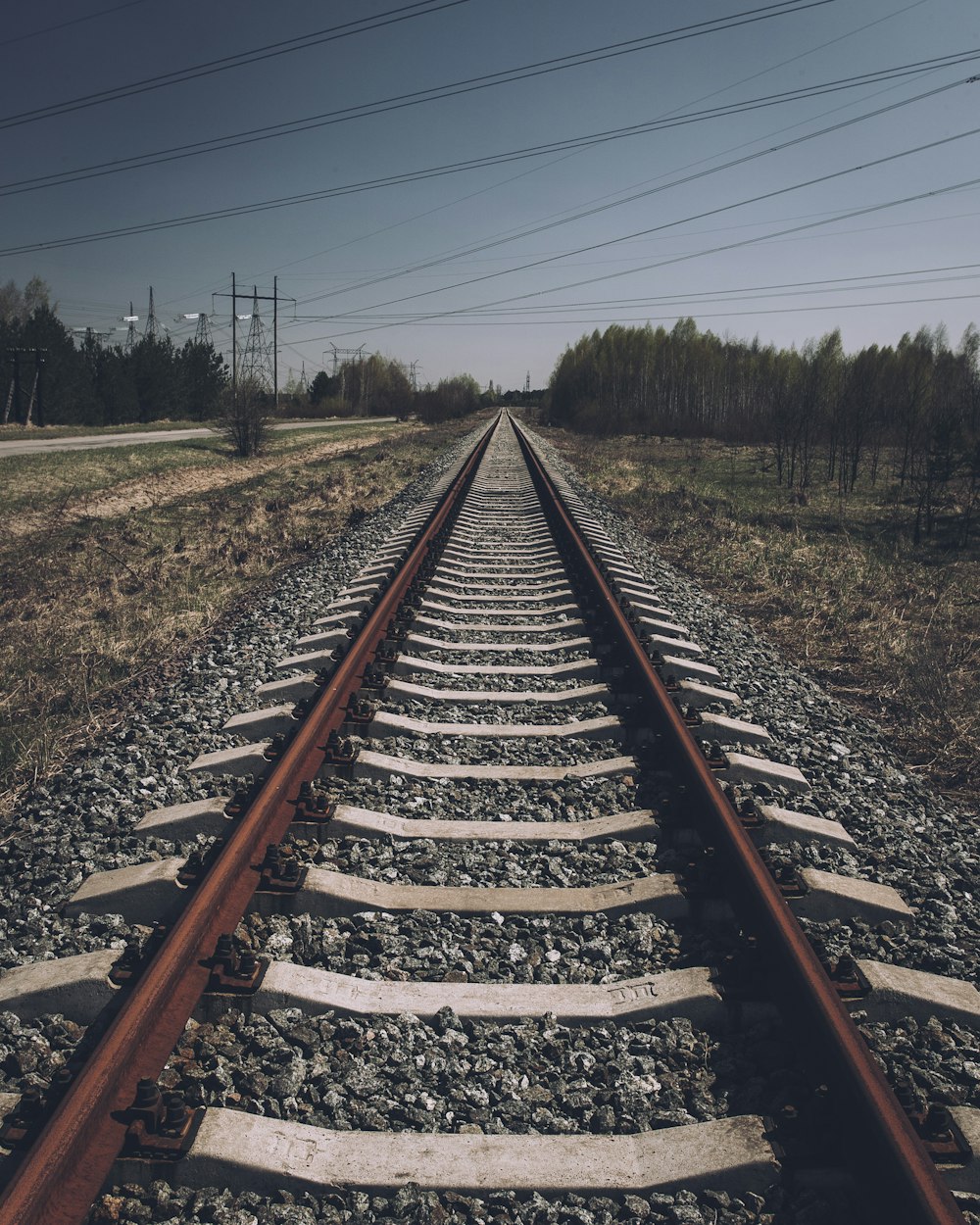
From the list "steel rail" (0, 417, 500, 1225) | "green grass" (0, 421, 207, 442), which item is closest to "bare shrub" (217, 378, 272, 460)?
"green grass" (0, 421, 207, 442)

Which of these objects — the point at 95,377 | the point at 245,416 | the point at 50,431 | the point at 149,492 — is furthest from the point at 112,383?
the point at 149,492

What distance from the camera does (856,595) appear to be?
8.03 metres

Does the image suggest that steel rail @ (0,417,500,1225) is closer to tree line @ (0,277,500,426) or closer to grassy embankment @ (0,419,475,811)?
grassy embankment @ (0,419,475,811)

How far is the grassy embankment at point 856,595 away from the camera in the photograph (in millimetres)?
4742

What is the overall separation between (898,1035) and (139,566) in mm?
8289

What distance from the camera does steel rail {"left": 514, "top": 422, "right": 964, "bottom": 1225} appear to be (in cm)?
146

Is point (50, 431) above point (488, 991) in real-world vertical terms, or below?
above

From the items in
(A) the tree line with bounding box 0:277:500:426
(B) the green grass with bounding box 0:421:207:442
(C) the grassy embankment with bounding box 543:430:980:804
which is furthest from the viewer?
(A) the tree line with bounding box 0:277:500:426

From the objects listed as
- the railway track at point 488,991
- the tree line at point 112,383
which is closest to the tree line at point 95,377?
the tree line at point 112,383

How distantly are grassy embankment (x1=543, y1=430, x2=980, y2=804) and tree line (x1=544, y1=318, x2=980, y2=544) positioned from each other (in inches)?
61.3

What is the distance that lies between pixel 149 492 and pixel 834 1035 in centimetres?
1670

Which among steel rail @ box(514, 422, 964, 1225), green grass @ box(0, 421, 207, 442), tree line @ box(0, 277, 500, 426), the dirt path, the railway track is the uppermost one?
tree line @ box(0, 277, 500, 426)

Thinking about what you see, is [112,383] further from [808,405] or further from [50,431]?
[808,405]

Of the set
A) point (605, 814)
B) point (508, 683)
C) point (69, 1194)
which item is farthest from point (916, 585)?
point (69, 1194)
